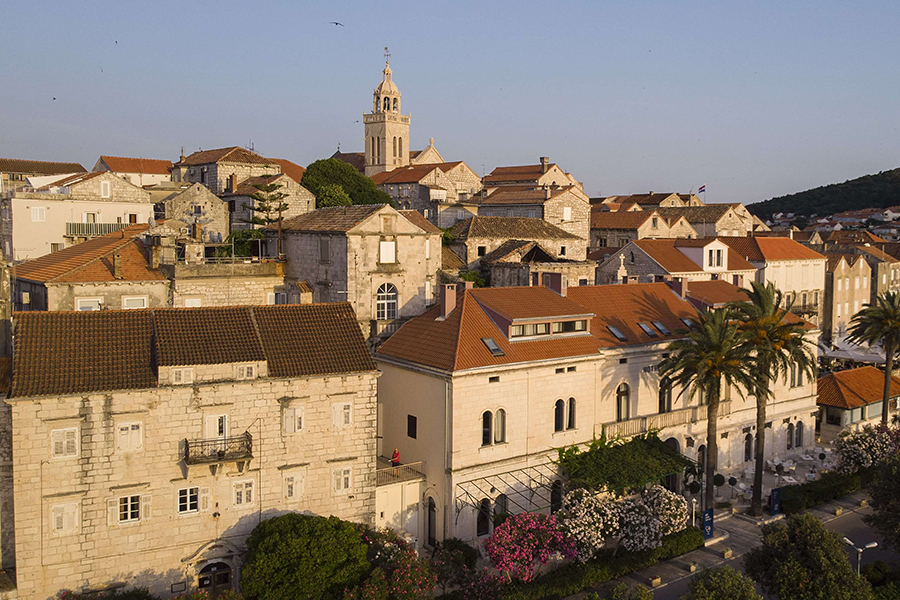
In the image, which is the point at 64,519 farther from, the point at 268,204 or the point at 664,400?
the point at 268,204

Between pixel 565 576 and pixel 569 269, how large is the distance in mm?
28568

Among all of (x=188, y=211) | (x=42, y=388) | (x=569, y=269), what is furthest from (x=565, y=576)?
(x=188, y=211)

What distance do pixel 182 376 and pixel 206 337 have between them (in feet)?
7.11

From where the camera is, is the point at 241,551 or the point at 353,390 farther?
the point at 353,390

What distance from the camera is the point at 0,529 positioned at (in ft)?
89.8

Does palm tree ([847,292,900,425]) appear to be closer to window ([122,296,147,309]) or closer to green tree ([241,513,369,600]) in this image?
green tree ([241,513,369,600])

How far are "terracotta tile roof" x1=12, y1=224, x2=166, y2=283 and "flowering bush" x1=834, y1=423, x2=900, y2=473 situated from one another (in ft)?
125

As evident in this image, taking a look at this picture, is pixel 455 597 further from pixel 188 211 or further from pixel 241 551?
pixel 188 211

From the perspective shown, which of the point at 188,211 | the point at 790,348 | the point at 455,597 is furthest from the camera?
the point at 188,211

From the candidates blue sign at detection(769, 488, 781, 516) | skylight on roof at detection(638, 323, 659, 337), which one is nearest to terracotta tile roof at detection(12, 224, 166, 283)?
skylight on roof at detection(638, 323, 659, 337)

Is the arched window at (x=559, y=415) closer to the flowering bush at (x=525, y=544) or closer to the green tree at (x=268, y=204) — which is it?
the flowering bush at (x=525, y=544)

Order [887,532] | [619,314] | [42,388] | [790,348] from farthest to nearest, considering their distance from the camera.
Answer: [619,314] → [790,348] → [887,532] → [42,388]

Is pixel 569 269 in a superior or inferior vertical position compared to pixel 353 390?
superior

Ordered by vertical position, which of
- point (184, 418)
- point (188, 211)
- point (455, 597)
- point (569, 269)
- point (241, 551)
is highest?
point (188, 211)
